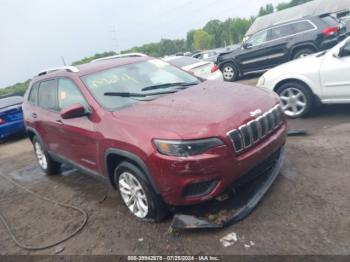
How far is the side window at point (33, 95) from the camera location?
5.65 m

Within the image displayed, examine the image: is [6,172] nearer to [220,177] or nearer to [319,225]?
[220,177]

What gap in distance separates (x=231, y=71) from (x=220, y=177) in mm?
9994

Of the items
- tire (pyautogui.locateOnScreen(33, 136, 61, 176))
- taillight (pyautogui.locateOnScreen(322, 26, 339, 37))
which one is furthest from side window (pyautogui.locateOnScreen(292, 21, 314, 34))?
tire (pyautogui.locateOnScreen(33, 136, 61, 176))

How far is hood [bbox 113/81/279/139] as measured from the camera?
307cm

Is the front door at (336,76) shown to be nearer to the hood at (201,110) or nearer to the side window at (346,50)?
the side window at (346,50)

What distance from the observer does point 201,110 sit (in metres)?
3.35

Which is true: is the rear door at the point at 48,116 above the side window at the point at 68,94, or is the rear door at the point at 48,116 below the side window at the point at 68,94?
below

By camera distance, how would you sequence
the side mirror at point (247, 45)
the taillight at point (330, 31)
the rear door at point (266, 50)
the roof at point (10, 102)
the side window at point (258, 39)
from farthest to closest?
the side mirror at point (247, 45) → the side window at point (258, 39) → the rear door at point (266, 50) → the roof at point (10, 102) → the taillight at point (330, 31)

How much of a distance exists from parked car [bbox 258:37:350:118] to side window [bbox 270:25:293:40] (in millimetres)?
4898

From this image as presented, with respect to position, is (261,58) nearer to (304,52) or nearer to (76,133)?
(304,52)

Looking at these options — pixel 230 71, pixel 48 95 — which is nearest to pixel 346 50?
pixel 48 95

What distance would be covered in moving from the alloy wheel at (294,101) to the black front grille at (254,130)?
2636mm

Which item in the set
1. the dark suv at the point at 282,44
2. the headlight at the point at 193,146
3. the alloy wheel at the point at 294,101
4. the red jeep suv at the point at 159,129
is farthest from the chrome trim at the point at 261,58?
the headlight at the point at 193,146

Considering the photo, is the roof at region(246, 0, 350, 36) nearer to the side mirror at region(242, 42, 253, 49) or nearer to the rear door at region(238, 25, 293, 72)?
the side mirror at region(242, 42, 253, 49)
